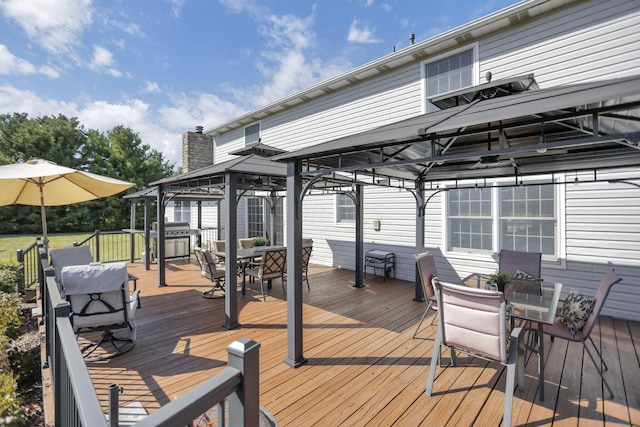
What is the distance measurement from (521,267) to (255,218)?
964cm

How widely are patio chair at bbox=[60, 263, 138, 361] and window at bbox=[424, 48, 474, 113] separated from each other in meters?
7.05

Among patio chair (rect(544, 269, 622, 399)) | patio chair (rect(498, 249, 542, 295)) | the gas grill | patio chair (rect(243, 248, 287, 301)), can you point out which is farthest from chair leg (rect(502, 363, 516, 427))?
the gas grill

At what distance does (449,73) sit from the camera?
670 centimetres

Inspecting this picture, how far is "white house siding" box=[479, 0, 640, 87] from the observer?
4.83 m

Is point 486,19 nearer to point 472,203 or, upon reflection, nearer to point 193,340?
point 472,203

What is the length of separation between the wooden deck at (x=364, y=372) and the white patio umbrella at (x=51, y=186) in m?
2.35

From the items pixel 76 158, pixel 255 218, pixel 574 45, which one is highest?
pixel 76 158

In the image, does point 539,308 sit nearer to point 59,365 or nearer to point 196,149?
point 59,365

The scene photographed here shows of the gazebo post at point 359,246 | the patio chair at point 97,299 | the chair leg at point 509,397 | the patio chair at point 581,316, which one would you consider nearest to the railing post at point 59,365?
the patio chair at point 97,299

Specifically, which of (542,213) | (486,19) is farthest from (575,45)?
(542,213)

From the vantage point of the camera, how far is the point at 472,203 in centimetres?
658

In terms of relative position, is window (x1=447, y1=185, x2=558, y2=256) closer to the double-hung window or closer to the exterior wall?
the exterior wall

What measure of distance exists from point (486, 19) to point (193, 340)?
306 inches

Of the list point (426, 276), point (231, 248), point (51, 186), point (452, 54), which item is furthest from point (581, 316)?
point (51, 186)
